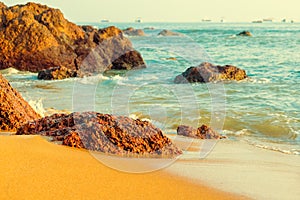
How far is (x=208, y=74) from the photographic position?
13.3m

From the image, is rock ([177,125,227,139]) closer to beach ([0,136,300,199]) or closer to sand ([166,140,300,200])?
sand ([166,140,300,200])

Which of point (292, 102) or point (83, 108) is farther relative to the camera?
point (292, 102)

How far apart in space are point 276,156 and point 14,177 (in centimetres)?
325

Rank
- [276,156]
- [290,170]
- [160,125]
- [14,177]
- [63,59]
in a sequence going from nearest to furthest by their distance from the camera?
[14,177] < [290,170] < [276,156] < [160,125] < [63,59]

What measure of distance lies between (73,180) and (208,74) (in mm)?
10988

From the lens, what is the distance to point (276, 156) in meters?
4.84

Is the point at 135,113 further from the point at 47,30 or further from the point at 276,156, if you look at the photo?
the point at 47,30

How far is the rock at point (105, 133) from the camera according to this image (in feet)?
11.7

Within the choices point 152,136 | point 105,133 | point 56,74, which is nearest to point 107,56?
point 56,74

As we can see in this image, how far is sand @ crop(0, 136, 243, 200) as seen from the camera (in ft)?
8.11

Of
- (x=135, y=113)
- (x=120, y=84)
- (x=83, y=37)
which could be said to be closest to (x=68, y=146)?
(x=135, y=113)

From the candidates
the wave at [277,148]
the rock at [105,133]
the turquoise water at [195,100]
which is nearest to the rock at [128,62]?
the turquoise water at [195,100]

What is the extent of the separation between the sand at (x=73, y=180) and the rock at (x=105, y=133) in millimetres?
300

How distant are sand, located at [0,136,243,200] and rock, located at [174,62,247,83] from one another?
32.3 feet
